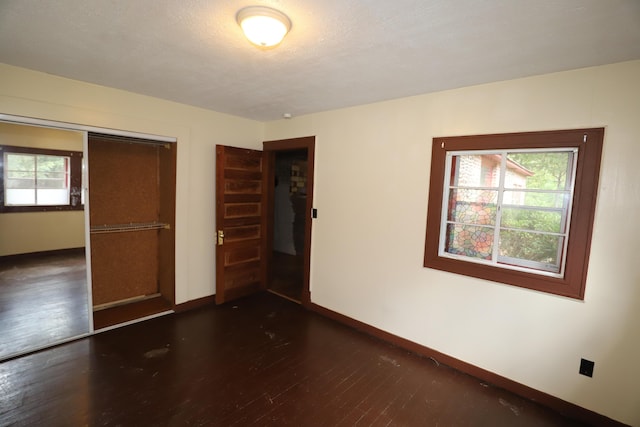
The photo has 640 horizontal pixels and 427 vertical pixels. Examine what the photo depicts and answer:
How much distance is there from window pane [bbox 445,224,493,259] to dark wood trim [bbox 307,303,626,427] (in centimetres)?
96

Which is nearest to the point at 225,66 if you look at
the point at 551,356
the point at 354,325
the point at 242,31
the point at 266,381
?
the point at 242,31

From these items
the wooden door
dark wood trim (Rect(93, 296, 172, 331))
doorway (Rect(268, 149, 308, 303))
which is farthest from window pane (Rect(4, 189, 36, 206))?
doorway (Rect(268, 149, 308, 303))

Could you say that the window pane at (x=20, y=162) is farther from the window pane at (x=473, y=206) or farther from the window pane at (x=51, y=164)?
the window pane at (x=473, y=206)

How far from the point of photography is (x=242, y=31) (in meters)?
1.62

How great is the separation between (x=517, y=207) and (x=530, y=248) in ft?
1.13

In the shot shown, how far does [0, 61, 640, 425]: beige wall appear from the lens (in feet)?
6.08

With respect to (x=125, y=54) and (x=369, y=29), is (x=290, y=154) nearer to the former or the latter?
(x=125, y=54)

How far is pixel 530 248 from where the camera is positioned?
2.25 meters

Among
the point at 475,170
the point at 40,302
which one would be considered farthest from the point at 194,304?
the point at 475,170

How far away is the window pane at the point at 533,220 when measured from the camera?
2.12 m

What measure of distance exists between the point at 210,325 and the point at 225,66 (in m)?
2.59

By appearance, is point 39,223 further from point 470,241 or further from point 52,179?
point 470,241

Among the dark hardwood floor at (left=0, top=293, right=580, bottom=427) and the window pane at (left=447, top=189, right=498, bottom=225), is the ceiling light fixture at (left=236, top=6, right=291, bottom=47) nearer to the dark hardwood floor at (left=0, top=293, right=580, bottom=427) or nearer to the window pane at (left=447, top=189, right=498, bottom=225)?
the window pane at (left=447, top=189, right=498, bottom=225)

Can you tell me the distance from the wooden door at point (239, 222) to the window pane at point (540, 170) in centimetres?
287
